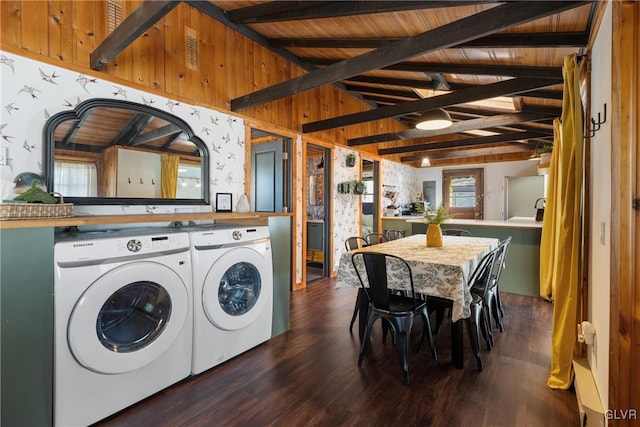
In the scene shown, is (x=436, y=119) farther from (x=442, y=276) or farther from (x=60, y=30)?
(x=60, y=30)

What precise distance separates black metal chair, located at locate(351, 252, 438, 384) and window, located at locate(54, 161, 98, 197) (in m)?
2.04

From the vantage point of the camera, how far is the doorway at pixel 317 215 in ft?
16.4

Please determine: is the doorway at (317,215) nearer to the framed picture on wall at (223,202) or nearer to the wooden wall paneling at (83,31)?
the framed picture on wall at (223,202)

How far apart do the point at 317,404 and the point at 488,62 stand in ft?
10.7

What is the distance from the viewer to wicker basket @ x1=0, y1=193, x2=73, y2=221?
4.85 feet

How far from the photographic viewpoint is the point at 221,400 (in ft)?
6.08

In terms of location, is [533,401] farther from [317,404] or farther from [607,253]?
[317,404]

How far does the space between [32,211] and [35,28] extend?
55.3 inches

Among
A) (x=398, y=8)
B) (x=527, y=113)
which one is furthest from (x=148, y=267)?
(x=527, y=113)

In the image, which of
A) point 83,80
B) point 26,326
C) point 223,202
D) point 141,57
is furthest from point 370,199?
point 26,326

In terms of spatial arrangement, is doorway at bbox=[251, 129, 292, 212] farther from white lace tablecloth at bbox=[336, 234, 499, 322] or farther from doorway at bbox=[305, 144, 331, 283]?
white lace tablecloth at bbox=[336, 234, 499, 322]

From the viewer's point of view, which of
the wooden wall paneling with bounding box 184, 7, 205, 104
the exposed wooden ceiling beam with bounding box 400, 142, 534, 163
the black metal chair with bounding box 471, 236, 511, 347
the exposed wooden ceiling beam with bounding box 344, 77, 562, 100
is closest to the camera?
the black metal chair with bounding box 471, 236, 511, 347

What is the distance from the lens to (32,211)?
61.6 inches

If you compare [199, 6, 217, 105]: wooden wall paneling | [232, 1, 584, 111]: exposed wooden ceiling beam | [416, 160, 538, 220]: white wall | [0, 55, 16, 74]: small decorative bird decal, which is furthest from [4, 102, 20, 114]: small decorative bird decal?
[416, 160, 538, 220]: white wall
